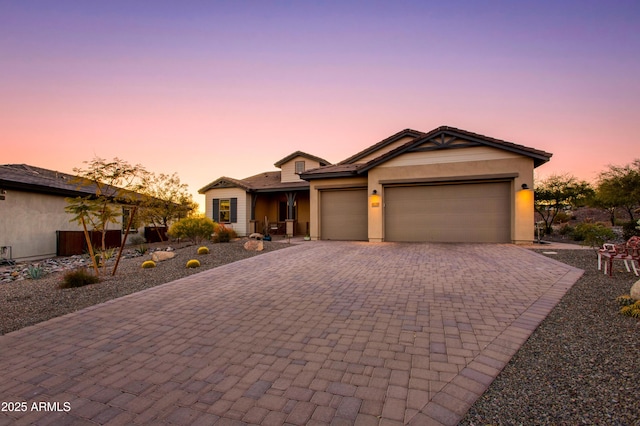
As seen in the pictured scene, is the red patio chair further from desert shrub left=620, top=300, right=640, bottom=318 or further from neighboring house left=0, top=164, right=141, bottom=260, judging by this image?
neighboring house left=0, top=164, right=141, bottom=260

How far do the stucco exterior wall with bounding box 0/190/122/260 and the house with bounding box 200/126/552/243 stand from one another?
39.3 ft

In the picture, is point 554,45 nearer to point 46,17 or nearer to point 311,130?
point 311,130

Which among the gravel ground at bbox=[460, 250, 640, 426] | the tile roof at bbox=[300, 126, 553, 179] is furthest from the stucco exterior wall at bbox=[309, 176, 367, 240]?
the gravel ground at bbox=[460, 250, 640, 426]

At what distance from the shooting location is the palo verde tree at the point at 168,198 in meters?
16.8

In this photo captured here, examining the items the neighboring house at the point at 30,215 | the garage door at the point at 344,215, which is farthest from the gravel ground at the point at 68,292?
the garage door at the point at 344,215

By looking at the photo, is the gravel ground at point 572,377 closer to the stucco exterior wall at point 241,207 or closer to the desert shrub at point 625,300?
the desert shrub at point 625,300

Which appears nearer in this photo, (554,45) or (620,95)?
(554,45)

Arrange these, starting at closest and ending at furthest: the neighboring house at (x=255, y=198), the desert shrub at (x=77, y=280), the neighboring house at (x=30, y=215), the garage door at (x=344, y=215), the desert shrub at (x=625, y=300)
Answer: the desert shrub at (x=625, y=300)
the desert shrub at (x=77, y=280)
the neighboring house at (x=30, y=215)
the garage door at (x=344, y=215)
the neighboring house at (x=255, y=198)

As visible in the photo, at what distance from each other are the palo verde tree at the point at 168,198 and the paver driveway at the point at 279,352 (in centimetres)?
1283

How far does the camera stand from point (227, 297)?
16.9 feet

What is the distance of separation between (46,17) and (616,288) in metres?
17.9

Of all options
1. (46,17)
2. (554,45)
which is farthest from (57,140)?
(554,45)

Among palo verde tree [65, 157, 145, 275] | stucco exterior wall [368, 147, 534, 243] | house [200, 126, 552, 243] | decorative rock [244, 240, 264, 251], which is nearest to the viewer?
palo verde tree [65, 157, 145, 275]

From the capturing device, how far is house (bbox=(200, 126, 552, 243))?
11.7 meters
